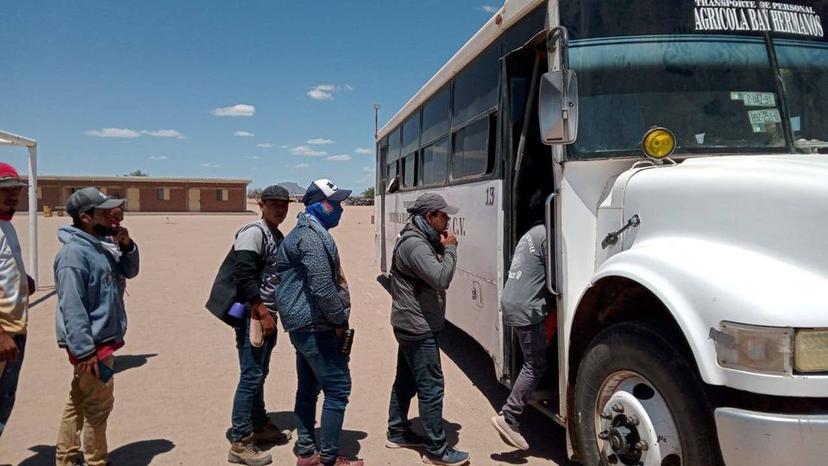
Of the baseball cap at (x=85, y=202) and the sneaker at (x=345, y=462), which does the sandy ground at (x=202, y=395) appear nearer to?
the sneaker at (x=345, y=462)

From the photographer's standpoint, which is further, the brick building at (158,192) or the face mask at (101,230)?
the brick building at (158,192)

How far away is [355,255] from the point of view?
19797mm

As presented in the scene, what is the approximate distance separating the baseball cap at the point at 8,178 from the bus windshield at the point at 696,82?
329cm

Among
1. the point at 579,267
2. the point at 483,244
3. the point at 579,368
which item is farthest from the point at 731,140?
the point at 483,244

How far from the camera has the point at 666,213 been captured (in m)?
3.16

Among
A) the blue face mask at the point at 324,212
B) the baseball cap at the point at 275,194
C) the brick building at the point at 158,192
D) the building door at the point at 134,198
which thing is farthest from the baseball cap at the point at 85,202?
the building door at the point at 134,198

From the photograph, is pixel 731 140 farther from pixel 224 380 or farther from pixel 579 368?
pixel 224 380

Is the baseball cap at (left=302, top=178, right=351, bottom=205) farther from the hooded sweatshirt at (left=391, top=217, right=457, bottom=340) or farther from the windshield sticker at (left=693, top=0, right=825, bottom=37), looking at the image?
the windshield sticker at (left=693, top=0, right=825, bottom=37)

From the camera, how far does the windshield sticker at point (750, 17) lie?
3.81 meters

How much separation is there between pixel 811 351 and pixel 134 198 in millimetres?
59092

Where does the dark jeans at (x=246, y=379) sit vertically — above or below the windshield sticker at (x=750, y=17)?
below

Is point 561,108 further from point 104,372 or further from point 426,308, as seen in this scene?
point 104,372

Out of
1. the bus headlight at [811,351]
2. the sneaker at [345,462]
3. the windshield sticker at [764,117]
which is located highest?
the windshield sticker at [764,117]

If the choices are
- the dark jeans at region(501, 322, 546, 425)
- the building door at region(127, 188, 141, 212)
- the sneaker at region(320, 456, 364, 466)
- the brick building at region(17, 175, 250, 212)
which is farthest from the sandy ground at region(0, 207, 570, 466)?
the brick building at region(17, 175, 250, 212)
